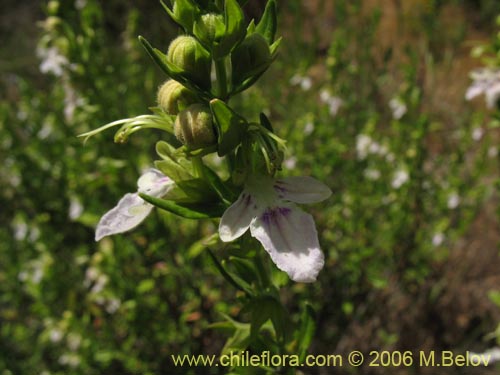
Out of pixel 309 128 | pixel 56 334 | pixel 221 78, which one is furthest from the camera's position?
pixel 309 128

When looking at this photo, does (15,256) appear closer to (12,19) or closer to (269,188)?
(269,188)

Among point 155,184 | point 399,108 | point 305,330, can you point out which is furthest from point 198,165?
point 399,108

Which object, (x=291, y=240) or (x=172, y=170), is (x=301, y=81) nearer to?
(x=172, y=170)

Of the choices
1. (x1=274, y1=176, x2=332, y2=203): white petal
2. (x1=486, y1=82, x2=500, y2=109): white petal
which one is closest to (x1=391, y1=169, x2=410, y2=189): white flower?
(x1=486, y1=82, x2=500, y2=109): white petal

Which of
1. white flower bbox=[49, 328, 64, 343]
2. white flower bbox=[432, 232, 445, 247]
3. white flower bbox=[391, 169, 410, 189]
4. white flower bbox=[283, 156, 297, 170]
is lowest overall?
white flower bbox=[49, 328, 64, 343]

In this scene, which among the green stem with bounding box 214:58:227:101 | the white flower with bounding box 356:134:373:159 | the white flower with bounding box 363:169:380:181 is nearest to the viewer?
the green stem with bounding box 214:58:227:101

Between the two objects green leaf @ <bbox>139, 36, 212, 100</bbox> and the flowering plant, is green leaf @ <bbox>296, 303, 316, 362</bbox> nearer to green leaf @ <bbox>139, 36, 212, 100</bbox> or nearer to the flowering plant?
the flowering plant
